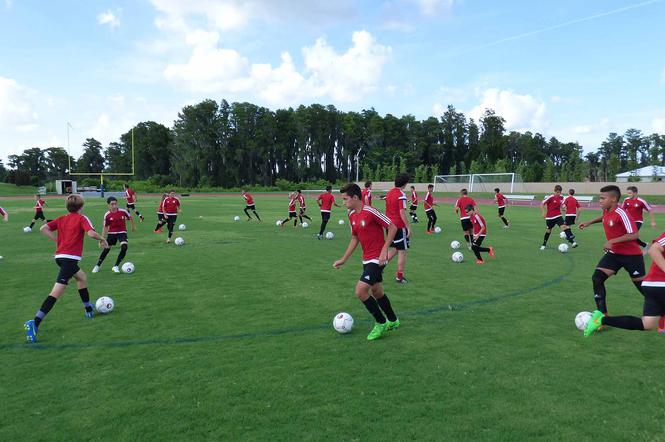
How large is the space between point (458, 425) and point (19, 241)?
18944 mm

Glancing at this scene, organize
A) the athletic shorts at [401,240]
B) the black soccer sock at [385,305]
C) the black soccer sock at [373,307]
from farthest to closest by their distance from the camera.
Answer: the athletic shorts at [401,240], the black soccer sock at [385,305], the black soccer sock at [373,307]

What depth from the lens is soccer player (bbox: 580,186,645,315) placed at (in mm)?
6809

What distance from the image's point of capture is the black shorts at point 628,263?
6.85m

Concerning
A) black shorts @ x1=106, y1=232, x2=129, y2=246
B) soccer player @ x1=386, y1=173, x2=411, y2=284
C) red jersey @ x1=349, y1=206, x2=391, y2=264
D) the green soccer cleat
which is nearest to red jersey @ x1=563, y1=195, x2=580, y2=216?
soccer player @ x1=386, y1=173, x2=411, y2=284

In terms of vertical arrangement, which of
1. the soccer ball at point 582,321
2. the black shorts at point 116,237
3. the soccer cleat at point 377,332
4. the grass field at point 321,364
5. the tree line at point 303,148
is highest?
the tree line at point 303,148

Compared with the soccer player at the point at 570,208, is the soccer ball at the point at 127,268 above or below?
below

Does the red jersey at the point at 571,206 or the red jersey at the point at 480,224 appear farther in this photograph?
the red jersey at the point at 571,206

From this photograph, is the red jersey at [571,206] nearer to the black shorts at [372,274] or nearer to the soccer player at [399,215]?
the soccer player at [399,215]

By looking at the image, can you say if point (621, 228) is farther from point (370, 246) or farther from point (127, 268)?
point (127, 268)

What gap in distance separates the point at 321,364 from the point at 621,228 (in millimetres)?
5213

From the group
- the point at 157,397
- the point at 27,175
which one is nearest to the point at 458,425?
the point at 157,397

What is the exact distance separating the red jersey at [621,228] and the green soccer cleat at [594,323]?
1315mm

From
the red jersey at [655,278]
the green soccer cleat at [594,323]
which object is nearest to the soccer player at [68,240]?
the green soccer cleat at [594,323]

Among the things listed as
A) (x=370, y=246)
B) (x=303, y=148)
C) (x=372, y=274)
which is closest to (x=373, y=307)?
(x=372, y=274)
